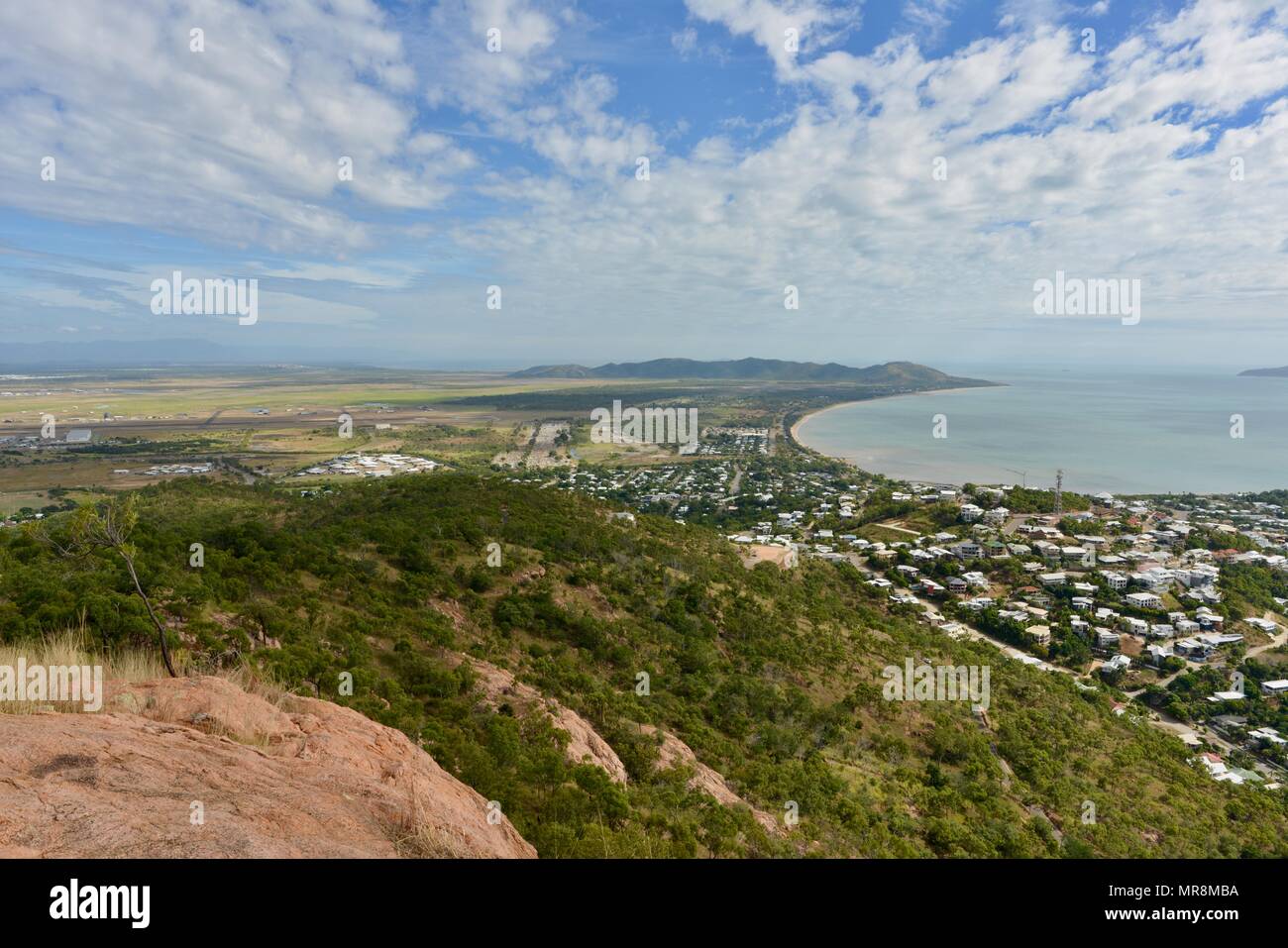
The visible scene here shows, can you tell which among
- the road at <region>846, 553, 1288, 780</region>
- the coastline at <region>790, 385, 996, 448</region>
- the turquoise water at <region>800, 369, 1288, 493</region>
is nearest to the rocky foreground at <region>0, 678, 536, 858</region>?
the road at <region>846, 553, 1288, 780</region>

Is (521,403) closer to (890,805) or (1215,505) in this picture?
(1215,505)

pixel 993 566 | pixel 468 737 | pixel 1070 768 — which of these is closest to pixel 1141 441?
pixel 993 566

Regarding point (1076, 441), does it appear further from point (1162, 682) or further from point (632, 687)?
point (632, 687)

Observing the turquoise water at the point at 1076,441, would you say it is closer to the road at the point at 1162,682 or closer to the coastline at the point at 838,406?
the coastline at the point at 838,406

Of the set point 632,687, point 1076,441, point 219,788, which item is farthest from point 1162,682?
point 1076,441

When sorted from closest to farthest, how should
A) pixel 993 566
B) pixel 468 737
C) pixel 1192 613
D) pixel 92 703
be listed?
1. pixel 92 703
2. pixel 468 737
3. pixel 1192 613
4. pixel 993 566

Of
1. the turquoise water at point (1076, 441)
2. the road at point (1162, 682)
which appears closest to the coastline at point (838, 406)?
the turquoise water at point (1076, 441)

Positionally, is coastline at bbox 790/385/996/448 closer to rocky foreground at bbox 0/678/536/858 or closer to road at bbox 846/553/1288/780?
road at bbox 846/553/1288/780
